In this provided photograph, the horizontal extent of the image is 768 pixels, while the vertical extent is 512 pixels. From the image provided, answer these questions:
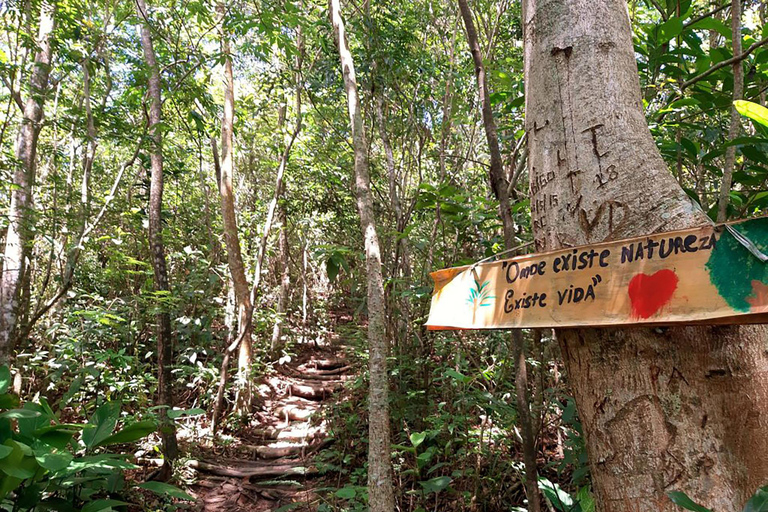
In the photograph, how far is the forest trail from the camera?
4.22 m

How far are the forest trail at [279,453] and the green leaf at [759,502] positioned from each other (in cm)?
294

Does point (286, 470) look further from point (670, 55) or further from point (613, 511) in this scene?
point (670, 55)

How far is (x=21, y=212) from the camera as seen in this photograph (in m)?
4.13

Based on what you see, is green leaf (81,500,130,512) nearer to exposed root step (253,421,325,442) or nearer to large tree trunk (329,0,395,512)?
large tree trunk (329,0,395,512)

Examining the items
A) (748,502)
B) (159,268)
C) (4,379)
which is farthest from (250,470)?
(748,502)

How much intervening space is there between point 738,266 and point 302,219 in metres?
7.47

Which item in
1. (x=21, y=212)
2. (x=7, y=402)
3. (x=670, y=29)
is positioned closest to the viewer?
(x=670, y=29)

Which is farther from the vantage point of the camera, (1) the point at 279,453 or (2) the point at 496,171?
(1) the point at 279,453

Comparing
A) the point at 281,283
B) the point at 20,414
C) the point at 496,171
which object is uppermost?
the point at 281,283

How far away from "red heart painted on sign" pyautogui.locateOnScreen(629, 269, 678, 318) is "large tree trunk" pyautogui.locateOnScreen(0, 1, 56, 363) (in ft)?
15.1

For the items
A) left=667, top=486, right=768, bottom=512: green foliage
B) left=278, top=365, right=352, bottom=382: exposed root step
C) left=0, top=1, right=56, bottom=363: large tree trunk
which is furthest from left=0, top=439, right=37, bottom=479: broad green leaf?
left=278, top=365, right=352, bottom=382: exposed root step

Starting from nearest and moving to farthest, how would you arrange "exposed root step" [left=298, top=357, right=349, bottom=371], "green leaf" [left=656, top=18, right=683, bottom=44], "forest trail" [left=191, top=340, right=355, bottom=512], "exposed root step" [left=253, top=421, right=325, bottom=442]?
"green leaf" [left=656, top=18, right=683, bottom=44] → "forest trail" [left=191, top=340, right=355, bottom=512] → "exposed root step" [left=253, top=421, right=325, bottom=442] → "exposed root step" [left=298, top=357, right=349, bottom=371]

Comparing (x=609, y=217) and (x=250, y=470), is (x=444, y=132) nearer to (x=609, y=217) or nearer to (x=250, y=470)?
(x=609, y=217)

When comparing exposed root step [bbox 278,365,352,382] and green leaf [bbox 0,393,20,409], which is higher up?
green leaf [bbox 0,393,20,409]
